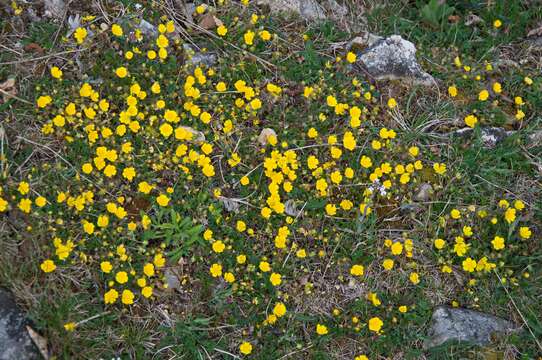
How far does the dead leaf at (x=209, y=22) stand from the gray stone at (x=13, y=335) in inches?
105

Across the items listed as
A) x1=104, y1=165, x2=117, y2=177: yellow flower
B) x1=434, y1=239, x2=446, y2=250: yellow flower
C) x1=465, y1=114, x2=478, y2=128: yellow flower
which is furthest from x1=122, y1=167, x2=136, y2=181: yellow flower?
x1=465, y1=114, x2=478, y2=128: yellow flower

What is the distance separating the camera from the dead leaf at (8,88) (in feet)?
12.9

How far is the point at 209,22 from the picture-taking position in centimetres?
434

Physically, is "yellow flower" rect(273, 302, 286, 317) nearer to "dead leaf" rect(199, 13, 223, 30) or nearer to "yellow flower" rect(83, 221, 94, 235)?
"yellow flower" rect(83, 221, 94, 235)

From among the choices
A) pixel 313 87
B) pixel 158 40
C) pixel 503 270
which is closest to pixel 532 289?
pixel 503 270

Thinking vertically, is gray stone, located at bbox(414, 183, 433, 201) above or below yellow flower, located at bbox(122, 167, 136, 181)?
below

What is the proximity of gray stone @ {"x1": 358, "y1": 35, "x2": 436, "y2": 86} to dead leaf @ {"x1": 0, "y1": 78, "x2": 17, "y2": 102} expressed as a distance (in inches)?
115

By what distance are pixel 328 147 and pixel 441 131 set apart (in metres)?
1.04

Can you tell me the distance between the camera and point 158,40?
4086 millimetres

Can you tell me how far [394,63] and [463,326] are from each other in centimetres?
227

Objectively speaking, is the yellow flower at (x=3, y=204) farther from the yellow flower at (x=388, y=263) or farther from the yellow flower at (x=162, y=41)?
the yellow flower at (x=388, y=263)

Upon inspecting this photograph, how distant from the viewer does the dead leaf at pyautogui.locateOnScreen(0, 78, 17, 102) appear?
12.9 ft

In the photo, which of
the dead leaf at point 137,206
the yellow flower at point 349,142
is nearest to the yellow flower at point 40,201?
the dead leaf at point 137,206

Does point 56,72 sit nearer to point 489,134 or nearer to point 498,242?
point 489,134
